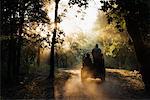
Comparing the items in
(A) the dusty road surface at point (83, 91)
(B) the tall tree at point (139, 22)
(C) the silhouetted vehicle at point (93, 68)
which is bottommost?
(A) the dusty road surface at point (83, 91)

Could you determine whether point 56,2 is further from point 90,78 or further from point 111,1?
point 111,1

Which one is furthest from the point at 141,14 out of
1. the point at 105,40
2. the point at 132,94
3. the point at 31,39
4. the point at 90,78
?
the point at 105,40

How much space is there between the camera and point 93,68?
79.6ft

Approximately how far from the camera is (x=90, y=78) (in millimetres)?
24844

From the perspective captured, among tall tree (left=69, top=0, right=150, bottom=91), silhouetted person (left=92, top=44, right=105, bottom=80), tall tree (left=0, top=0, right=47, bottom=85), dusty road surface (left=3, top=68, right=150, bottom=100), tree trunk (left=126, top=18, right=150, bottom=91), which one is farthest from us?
silhouetted person (left=92, top=44, right=105, bottom=80)

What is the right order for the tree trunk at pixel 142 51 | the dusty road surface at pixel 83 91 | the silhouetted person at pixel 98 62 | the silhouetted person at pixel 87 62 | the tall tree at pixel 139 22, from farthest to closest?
the silhouetted person at pixel 87 62 → the silhouetted person at pixel 98 62 → the tree trunk at pixel 142 51 → the tall tree at pixel 139 22 → the dusty road surface at pixel 83 91

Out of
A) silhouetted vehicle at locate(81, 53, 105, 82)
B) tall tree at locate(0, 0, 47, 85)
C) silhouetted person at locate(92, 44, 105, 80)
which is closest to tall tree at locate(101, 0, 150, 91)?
silhouetted person at locate(92, 44, 105, 80)

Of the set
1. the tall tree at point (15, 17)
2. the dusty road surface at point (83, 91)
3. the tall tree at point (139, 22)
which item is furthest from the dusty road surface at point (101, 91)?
the tall tree at point (15, 17)

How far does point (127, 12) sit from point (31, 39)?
46.4ft

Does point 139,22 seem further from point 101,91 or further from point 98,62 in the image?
point 98,62

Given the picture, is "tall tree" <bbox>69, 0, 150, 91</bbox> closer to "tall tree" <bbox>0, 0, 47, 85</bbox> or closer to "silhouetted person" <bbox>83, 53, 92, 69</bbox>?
"silhouetted person" <bbox>83, 53, 92, 69</bbox>

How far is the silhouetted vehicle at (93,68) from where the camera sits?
23938 mm

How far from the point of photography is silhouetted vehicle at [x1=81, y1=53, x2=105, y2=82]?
78.5ft

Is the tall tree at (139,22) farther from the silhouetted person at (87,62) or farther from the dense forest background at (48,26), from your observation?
the silhouetted person at (87,62)
